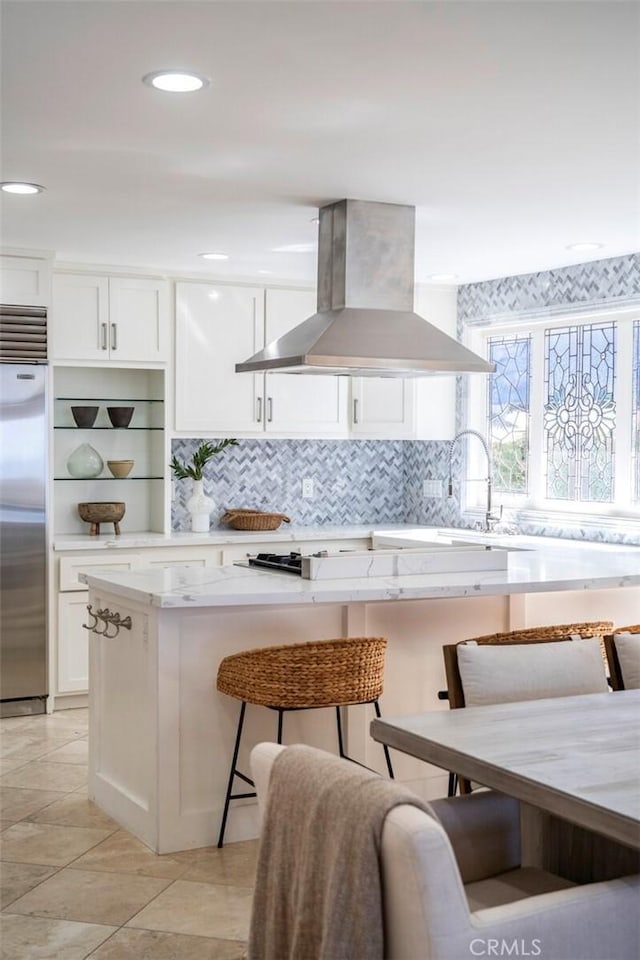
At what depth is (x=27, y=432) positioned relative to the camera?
5.52 meters

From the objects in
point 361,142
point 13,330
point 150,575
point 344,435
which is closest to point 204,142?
point 361,142

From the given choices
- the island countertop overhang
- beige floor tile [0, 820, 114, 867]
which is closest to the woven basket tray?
the island countertop overhang

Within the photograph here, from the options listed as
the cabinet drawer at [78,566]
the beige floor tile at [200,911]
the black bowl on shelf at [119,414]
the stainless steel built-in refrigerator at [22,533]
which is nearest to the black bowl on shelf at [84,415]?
the black bowl on shelf at [119,414]

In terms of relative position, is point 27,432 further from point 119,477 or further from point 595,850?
point 595,850

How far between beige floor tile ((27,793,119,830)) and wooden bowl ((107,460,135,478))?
2.35 meters

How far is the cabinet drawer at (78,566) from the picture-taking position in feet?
18.6

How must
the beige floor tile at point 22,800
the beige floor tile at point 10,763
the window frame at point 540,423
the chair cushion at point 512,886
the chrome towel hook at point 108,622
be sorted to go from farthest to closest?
the window frame at point 540,423, the beige floor tile at point 10,763, the beige floor tile at point 22,800, the chrome towel hook at point 108,622, the chair cushion at point 512,886

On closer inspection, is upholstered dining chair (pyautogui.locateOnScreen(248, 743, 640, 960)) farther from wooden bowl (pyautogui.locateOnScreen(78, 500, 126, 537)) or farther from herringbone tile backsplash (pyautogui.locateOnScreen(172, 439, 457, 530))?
herringbone tile backsplash (pyautogui.locateOnScreen(172, 439, 457, 530))

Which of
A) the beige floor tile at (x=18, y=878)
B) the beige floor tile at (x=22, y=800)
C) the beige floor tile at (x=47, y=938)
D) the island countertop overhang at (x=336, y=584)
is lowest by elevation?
the beige floor tile at (x=47, y=938)

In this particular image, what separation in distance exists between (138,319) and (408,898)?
4.77 metres

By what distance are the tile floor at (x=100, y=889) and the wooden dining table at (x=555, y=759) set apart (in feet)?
3.38

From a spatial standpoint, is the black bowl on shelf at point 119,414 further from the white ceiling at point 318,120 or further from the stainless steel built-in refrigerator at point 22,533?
the white ceiling at point 318,120

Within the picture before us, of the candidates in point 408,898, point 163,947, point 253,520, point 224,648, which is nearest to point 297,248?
point 253,520

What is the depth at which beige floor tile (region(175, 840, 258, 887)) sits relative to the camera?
349 centimetres
